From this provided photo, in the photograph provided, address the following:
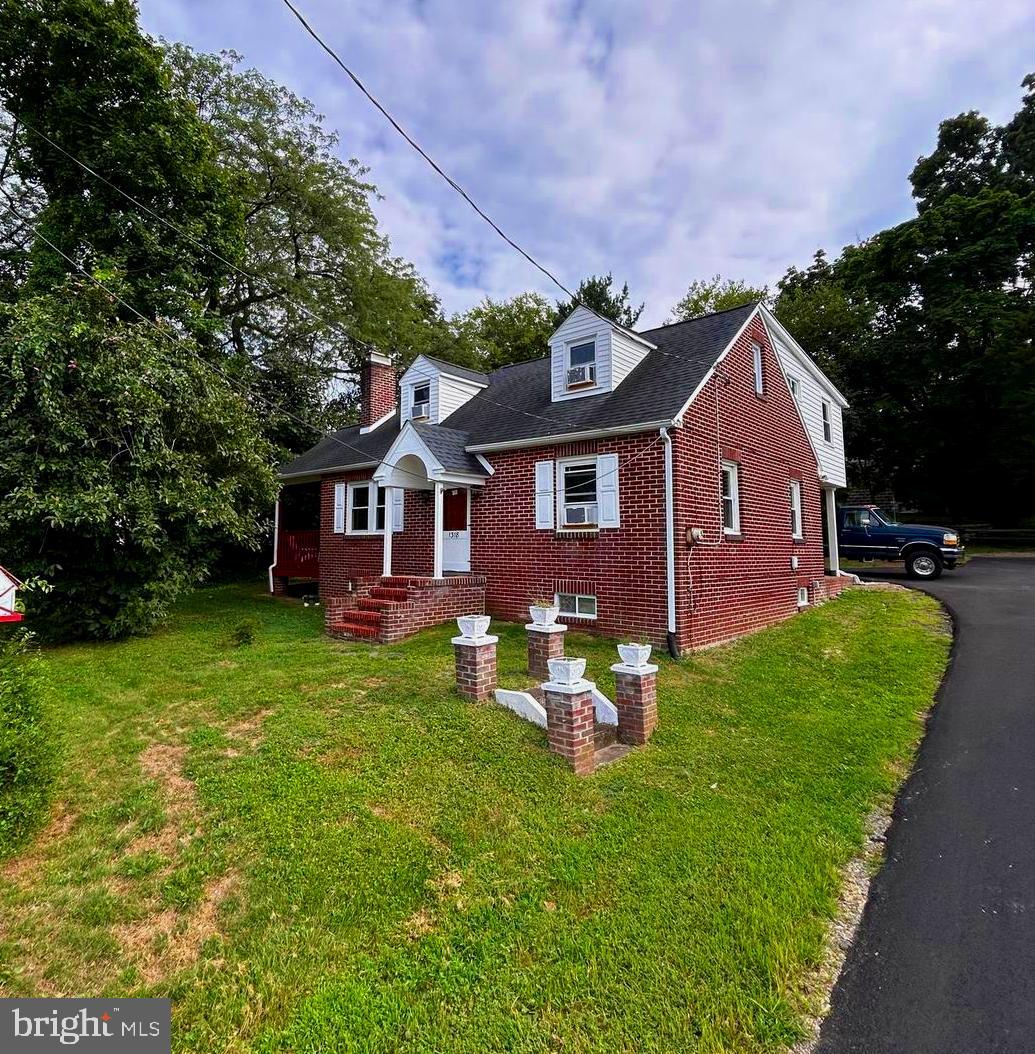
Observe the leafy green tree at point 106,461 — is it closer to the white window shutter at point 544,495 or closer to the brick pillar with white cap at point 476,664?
the white window shutter at point 544,495

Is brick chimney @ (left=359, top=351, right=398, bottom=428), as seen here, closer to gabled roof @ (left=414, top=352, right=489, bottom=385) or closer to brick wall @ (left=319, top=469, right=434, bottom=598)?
gabled roof @ (left=414, top=352, right=489, bottom=385)

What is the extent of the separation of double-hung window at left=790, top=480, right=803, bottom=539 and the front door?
24.7 ft

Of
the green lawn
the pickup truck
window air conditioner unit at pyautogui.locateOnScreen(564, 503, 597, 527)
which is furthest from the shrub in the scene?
the pickup truck

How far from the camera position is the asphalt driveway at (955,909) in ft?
7.86

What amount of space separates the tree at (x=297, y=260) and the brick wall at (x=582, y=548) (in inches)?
437

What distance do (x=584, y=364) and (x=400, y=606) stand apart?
234 inches

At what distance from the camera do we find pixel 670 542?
851cm

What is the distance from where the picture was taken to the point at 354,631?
372 inches

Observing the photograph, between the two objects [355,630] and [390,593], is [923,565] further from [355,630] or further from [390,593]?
[355,630]

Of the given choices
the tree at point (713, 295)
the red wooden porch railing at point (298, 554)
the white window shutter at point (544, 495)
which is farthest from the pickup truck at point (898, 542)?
the red wooden porch railing at point (298, 554)

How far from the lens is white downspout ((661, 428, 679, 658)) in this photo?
8.34 metres

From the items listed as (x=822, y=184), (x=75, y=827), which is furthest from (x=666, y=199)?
(x=75, y=827)

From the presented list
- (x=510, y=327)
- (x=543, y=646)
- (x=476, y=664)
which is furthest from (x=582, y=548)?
(x=510, y=327)

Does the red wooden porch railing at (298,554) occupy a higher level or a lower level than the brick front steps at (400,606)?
higher
